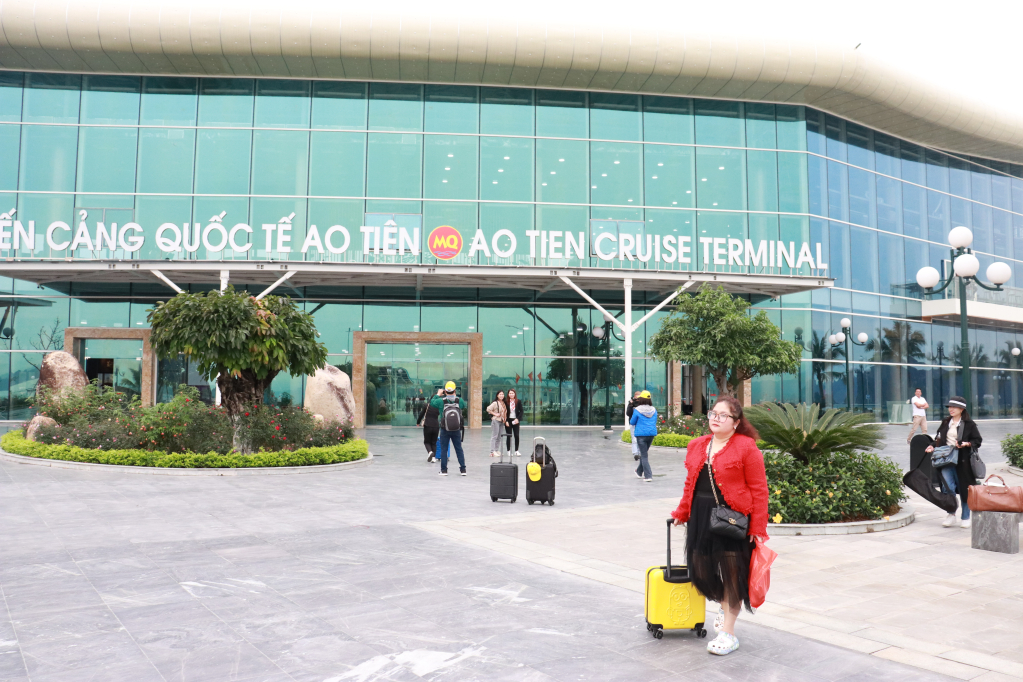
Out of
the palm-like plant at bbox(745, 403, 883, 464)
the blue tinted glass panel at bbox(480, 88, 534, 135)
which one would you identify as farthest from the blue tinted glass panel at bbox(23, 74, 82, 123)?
the palm-like plant at bbox(745, 403, 883, 464)

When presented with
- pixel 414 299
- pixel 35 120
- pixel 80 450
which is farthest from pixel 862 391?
pixel 35 120

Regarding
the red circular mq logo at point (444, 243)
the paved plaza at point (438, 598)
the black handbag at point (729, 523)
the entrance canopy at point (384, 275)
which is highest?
the red circular mq logo at point (444, 243)

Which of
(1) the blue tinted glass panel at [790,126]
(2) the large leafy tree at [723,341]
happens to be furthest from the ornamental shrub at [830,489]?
(1) the blue tinted glass panel at [790,126]

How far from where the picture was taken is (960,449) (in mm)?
9133

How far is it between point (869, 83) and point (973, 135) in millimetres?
8119

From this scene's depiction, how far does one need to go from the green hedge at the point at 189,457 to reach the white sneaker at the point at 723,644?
11.4 m

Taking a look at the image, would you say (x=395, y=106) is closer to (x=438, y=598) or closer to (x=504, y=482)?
(x=504, y=482)

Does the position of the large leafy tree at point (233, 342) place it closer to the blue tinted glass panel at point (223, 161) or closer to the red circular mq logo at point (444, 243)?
the red circular mq logo at point (444, 243)

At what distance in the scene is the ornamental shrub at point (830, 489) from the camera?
8812mm

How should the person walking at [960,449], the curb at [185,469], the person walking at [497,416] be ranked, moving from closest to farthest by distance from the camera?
the person walking at [960,449], the curb at [185,469], the person walking at [497,416]

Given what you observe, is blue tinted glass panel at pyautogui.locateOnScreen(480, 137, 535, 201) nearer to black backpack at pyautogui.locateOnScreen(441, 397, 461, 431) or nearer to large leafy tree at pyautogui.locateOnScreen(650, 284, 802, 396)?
large leafy tree at pyautogui.locateOnScreen(650, 284, 802, 396)

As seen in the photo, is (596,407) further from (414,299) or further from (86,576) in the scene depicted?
(86,576)

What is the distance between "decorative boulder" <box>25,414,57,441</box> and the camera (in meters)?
16.8

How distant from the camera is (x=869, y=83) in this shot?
28.3 metres
